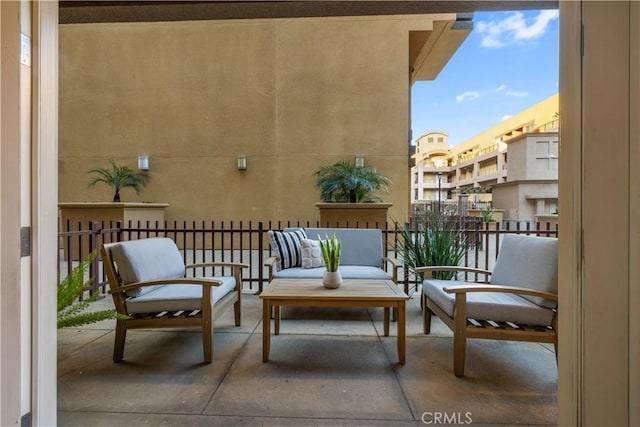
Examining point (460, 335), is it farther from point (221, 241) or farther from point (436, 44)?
point (436, 44)

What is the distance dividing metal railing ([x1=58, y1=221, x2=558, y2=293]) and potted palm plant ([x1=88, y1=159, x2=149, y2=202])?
3.99ft

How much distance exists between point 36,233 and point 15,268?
0.14m

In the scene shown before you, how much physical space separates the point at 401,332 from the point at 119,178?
25.5 ft

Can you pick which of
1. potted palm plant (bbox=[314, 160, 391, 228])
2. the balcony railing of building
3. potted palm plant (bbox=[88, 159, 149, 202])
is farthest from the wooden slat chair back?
potted palm plant (bbox=[88, 159, 149, 202])

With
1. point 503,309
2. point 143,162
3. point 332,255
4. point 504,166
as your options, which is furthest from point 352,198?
point 504,166

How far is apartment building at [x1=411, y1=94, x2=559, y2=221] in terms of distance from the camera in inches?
679

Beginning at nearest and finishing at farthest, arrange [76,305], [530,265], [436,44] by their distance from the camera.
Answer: [76,305]
[530,265]
[436,44]

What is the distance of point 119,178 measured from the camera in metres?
7.63

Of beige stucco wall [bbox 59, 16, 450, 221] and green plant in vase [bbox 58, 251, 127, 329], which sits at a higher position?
beige stucco wall [bbox 59, 16, 450, 221]

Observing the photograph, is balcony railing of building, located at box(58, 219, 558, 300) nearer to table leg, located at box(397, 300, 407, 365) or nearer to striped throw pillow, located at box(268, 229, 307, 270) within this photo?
striped throw pillow, located at box(268, 229, 307, 270)

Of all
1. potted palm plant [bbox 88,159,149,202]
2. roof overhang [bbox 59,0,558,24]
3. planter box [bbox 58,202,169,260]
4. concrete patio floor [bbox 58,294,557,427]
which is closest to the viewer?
concrete patio floor [bbox 58,294,557,427]

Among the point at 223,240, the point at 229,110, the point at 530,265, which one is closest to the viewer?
the point at 530,265

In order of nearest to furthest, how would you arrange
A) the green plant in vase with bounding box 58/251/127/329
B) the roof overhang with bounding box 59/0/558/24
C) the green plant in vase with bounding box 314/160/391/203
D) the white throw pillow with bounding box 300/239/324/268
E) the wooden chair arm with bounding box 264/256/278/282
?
the green plant in vase with bounding box 58/251/127/329 → the roof overhang with bounding box 59/0/558/24 → the wooden chair arm with bounding box 264/256/278/282 → the white throw pillow with bounding box 300/239/324/268 → the green plant in vase with bounding box 314/160/391/203

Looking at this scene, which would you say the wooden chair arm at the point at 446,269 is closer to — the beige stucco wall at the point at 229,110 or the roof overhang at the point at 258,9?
the roof overhang at the point at 258,9
